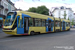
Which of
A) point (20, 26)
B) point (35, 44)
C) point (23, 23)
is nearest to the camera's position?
point (35, 44)

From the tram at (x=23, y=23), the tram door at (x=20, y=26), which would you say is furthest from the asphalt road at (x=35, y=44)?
the tram door at (x=20, y=26)

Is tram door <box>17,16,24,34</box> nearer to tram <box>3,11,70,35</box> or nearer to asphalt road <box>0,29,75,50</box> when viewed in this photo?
tram <box>3,11,70,35</box>

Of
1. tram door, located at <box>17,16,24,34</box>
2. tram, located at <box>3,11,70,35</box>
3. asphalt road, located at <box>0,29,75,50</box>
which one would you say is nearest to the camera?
asphalt road, located at <box>0,29,75,50</box>

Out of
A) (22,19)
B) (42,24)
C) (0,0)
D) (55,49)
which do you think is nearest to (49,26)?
(42,24)

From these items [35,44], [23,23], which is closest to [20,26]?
[23,23]

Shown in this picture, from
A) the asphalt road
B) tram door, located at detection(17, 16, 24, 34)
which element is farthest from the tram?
the asphalt road

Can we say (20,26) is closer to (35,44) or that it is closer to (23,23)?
(23,23)

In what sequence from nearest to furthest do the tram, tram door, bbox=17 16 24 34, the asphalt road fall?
the asphalt road
the tram
tram door, bbox=17 16 24 34

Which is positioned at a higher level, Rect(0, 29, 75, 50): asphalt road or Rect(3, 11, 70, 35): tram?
Rect(3, 11, 70, 35): tram

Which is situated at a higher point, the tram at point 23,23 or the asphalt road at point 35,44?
the tram at point 23,23

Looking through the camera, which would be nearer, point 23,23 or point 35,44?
point 35,44

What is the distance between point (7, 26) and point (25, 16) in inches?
98.2

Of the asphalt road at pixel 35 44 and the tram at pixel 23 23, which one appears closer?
the asphalt road at pixel 35 44

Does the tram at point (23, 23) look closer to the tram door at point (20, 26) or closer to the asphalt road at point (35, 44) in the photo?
the tram door at point (20, 26)
